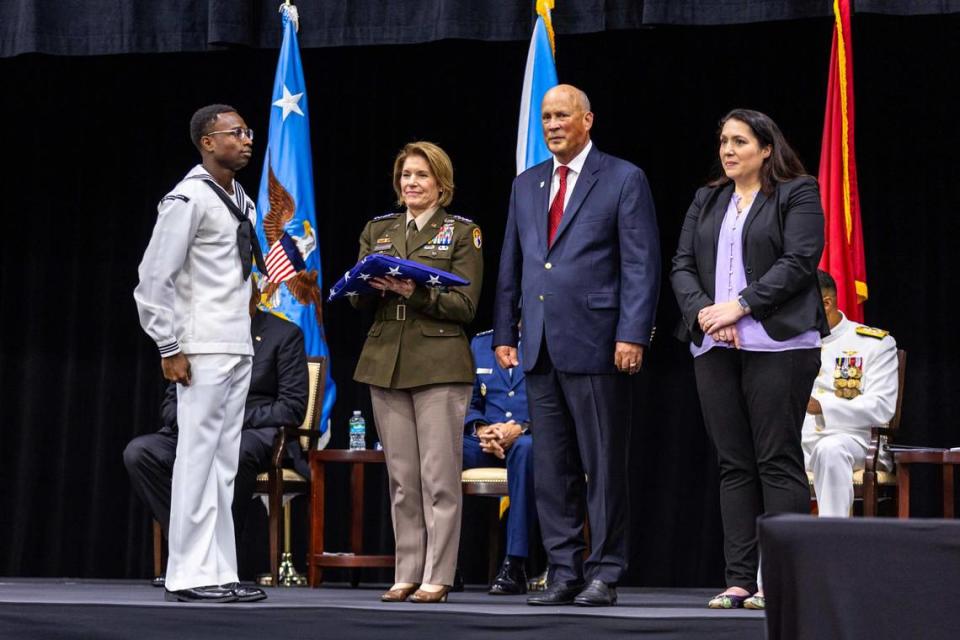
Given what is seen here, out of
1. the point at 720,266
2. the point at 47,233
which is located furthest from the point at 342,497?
the point at 720,266

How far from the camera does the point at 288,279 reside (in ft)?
20.2

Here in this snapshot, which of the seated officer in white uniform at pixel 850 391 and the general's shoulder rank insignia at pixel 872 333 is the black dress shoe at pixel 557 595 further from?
the general's shoulder rank insignia at pixel 872 333

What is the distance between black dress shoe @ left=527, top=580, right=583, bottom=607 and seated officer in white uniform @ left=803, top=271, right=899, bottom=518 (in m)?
1.40

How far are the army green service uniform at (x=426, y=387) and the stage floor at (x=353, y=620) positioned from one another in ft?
0.97

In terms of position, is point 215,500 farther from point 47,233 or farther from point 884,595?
point 47,233

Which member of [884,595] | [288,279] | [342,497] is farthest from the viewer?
[342,497]

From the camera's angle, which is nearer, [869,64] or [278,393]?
[278,393]

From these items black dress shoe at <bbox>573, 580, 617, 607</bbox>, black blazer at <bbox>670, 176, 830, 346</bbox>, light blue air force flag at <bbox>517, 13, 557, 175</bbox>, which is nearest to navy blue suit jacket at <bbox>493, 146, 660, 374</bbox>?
black blazer at <bbox>670, 176, 830, 346</bbox>

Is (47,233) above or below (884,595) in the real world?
above

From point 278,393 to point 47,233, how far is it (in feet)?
7.18

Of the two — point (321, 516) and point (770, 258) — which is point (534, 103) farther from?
point (770, 258)

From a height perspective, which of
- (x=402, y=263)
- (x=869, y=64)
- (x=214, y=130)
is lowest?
(x=402, y=263)

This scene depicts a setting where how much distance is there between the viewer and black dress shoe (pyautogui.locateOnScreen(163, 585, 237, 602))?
3977 millimetres

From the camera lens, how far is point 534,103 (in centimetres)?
599
